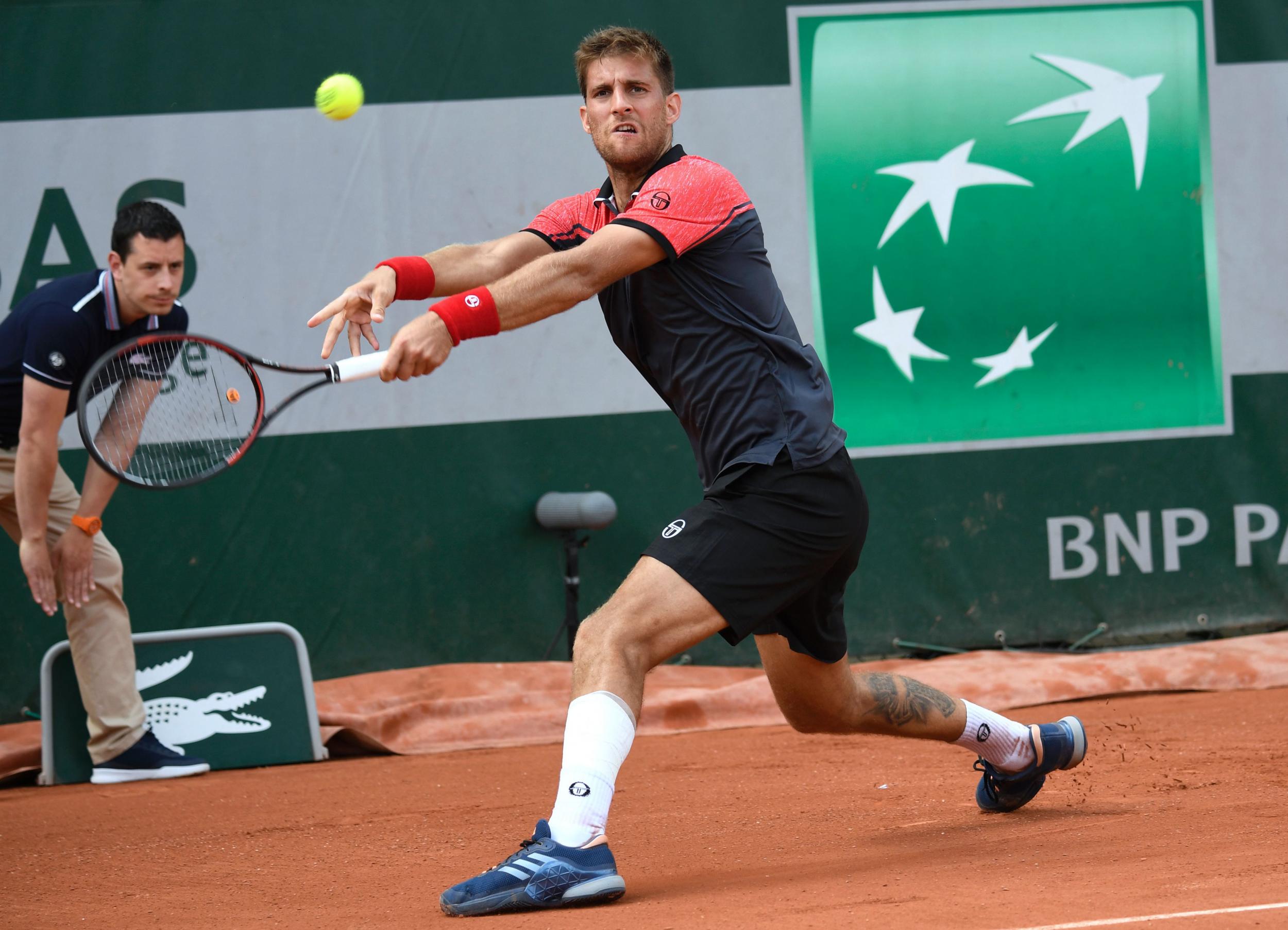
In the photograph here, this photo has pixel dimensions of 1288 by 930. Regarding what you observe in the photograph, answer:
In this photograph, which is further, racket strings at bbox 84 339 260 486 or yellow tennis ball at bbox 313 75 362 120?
yellow tennis ball at bbox 313 75 362 120

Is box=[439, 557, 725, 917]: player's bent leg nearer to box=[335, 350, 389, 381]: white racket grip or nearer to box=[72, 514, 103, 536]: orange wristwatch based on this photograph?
box=[335, 350, 389, 381]: white racket grip

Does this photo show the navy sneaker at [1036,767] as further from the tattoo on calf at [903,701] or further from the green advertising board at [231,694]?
the green advertising board at [231,694]

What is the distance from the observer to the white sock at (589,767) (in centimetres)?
246

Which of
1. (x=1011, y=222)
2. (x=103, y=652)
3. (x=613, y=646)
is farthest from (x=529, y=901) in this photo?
(x=1011, y=222)

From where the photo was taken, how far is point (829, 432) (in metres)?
2.77

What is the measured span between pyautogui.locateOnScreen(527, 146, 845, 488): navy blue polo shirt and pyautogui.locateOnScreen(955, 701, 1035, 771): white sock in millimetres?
774

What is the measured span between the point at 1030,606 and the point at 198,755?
10.7 feet

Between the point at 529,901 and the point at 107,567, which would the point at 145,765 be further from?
the point at 529,901

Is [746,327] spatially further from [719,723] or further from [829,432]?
[719,723]

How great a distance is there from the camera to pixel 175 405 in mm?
4078

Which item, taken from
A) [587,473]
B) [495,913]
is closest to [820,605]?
[495,913]

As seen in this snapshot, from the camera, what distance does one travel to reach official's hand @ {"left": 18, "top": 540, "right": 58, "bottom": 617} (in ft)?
13.1

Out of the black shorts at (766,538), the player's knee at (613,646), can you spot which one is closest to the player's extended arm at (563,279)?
the black shorts at (766,538)

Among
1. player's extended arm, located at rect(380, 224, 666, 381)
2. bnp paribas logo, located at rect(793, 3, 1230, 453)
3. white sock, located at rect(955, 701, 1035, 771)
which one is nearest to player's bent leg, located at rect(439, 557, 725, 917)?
player's extended arm, located at rect(380, 224, 666, 381)
